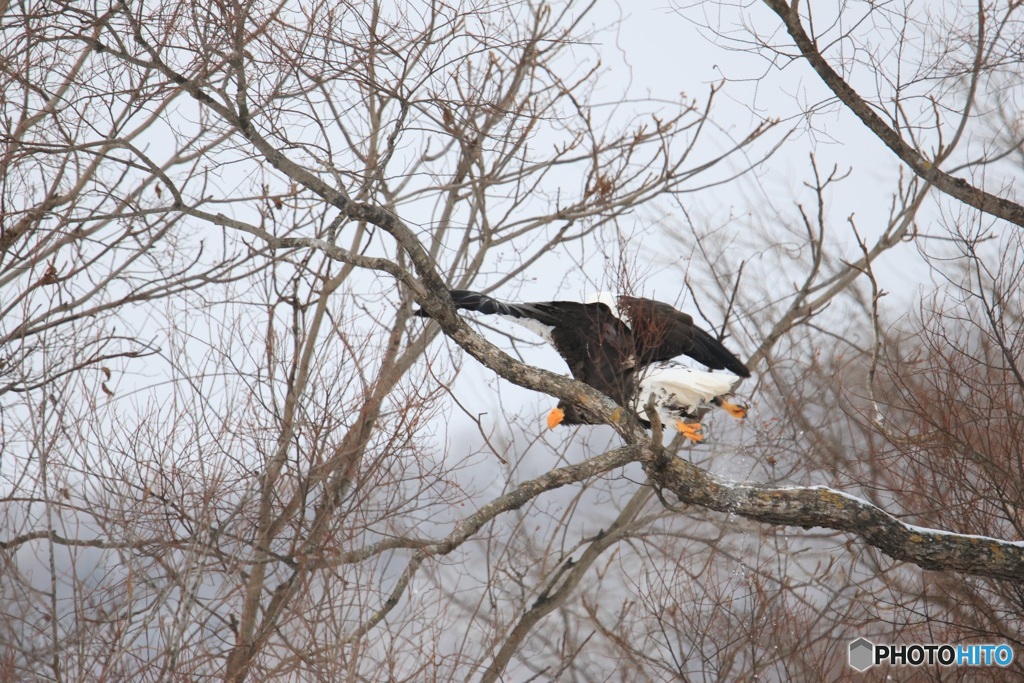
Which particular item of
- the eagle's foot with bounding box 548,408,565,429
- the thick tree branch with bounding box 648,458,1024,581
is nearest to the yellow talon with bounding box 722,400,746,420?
the thick tree branch with bounding box 648,458,1024,581

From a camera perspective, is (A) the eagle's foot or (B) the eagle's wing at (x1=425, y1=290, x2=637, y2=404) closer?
(B) the eagle's wing at (x1=425, y1=290, x2=637, y2=404)

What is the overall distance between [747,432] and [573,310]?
5.27m

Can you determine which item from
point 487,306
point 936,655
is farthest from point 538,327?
point 936,655

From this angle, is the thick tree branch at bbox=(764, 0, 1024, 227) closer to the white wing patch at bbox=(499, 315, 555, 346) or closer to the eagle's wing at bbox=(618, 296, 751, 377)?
the eagle's wing at bbox=(618, 296, 751, 377)

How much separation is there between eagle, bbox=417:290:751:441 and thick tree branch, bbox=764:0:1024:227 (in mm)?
1481

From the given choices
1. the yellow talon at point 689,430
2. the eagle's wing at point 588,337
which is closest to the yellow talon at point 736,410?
the yellow talon at point 689,430

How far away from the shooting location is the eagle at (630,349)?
479 cm

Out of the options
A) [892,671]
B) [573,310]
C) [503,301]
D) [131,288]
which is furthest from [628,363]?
[131,288]

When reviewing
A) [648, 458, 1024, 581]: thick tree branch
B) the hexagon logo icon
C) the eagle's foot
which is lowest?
[648, 458, 1024, 581]: thick tree branch

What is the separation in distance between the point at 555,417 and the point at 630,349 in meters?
0.62

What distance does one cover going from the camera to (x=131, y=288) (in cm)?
761

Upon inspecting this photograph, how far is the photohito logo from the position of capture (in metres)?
5.03

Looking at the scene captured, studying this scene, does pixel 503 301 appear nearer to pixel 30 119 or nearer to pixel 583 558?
pixel 30 119

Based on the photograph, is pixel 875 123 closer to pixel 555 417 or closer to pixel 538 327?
pixel 538 327
